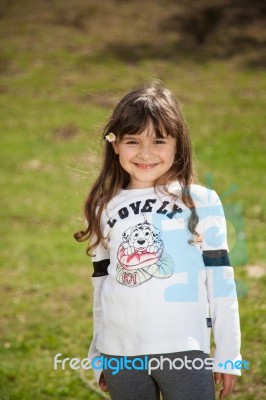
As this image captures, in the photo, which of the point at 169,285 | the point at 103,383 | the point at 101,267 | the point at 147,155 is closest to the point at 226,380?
the point at 169,285

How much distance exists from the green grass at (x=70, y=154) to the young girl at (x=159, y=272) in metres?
0.32

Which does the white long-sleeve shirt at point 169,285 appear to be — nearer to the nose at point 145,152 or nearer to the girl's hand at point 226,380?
the girl's hand at point 226,380

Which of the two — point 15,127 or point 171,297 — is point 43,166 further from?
point 171,297

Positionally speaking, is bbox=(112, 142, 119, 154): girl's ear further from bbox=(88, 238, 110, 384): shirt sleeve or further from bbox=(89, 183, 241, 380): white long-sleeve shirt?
bbox=(88, 238, 110, 384): shirt sleeve

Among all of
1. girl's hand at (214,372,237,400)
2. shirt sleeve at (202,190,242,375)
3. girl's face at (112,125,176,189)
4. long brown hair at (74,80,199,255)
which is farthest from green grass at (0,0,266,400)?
girl's hand at (214,372,237,400)

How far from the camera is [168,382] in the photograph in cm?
232

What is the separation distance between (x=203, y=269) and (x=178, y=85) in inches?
618

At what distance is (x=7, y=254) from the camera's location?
7746mm

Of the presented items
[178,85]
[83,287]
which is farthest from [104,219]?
[178,85]

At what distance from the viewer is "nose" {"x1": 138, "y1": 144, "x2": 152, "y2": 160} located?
250cm

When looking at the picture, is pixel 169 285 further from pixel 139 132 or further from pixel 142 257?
pixel 139 132

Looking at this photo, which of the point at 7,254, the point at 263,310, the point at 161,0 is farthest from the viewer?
the point at 161,0

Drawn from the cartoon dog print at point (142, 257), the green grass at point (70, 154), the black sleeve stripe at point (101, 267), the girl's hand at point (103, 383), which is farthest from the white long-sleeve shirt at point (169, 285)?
the green grass at point (70, 154)

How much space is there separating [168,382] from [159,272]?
0.41 m
